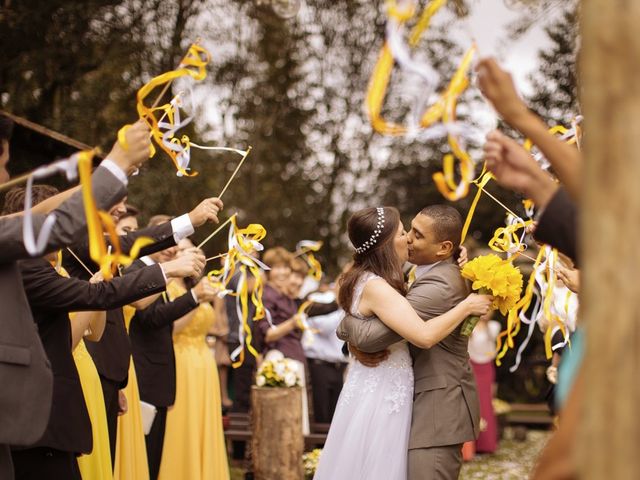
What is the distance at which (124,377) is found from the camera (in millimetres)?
5867

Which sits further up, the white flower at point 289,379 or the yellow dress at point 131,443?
the white flower at point 289,379

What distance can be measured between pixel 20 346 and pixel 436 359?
90.8 inches

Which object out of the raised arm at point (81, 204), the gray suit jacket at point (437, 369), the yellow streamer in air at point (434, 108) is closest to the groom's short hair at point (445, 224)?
the gray suit jacket at point (437, 369)

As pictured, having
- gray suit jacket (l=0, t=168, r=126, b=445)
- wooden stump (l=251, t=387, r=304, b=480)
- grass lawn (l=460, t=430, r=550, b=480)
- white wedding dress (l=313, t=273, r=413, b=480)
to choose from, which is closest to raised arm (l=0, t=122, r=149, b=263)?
gray suit jacket (l=0, t=168, r=126, b=445)

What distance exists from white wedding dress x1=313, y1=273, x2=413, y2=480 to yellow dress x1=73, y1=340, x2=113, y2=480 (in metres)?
1.35

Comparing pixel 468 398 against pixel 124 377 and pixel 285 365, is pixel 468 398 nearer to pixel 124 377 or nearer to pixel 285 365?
pixel 124 377

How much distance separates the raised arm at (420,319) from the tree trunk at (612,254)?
2.71m

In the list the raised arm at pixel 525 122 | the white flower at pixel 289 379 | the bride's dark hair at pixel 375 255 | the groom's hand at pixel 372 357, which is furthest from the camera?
the white flower at pixel 289 379

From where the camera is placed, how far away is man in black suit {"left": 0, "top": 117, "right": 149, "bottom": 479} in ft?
10.8

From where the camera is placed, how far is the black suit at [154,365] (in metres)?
6.91

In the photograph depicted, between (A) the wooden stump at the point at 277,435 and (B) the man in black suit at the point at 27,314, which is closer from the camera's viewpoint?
(B) the man in black suit at the point at 27,314

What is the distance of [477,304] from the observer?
4.61 metres

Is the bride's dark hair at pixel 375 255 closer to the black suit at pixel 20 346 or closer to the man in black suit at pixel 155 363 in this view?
the black suit at pixel 20 346

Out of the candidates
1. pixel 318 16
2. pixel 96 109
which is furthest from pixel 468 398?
pixel 318 16
